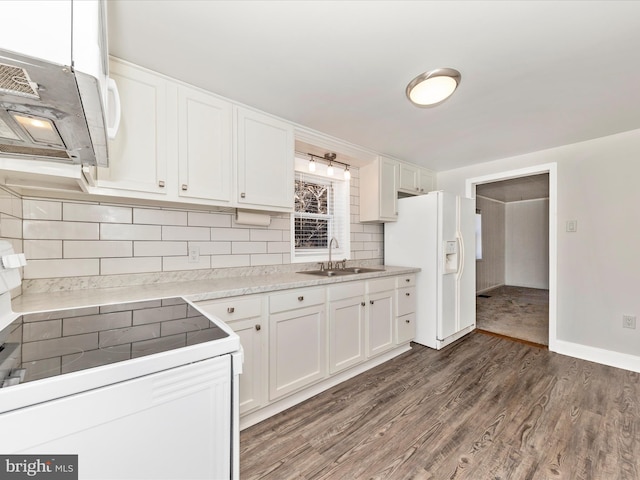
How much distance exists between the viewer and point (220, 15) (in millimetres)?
1301

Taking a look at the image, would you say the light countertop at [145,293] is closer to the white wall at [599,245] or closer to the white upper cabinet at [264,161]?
the white upper cabinet at [264,161]

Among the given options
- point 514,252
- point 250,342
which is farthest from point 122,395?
point 514,252

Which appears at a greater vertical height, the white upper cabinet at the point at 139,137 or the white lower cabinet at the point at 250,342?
→ the white upper cabinet at the point at 139,137

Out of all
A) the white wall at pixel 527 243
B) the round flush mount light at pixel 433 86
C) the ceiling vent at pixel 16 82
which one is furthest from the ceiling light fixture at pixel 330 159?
the white wall at pixel 527 243

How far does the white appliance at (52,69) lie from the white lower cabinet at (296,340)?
1.39 m

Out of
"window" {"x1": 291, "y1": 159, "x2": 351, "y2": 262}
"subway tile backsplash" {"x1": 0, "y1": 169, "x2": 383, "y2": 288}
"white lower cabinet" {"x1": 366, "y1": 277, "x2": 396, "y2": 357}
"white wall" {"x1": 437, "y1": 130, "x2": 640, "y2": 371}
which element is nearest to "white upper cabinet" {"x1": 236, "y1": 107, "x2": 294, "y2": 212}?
"subway tile backsplash" {"x1": 0, "y1": 169, "x2": 383, "y2": 288}

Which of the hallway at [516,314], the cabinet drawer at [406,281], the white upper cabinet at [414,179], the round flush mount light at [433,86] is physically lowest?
the hallway at [516,314]

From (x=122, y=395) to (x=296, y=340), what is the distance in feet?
4.73

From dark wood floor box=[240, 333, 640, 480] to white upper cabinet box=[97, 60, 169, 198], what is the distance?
1735 mm

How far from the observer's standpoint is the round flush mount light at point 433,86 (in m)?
1.66

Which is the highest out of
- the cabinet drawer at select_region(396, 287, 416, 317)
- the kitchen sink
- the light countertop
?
the light countertop

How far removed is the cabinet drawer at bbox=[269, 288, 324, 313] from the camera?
74.8 inches

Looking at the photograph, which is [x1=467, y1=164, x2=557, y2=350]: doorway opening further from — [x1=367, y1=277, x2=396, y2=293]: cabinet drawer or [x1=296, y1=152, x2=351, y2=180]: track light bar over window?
[x1=296, y1=152, x2=351, y2=180]: track light bar over window

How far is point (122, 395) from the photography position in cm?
68
